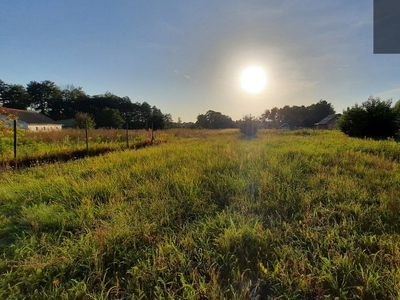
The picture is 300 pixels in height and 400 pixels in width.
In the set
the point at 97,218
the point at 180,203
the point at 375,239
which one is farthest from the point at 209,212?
the point at 375,239

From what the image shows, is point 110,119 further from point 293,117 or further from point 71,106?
point 293,117

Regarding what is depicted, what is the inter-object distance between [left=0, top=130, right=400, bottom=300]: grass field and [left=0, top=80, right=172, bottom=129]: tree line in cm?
4341

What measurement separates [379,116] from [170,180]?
1741 cm

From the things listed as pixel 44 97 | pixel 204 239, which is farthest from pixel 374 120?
pixel 44 97

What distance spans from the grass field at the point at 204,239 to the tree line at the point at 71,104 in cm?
4341

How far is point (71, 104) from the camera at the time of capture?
179 feet

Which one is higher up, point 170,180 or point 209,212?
point 170,180

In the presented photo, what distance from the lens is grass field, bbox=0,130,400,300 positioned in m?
1.42

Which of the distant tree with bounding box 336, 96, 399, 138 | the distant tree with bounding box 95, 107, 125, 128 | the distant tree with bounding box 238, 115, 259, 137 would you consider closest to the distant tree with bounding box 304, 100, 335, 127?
the distant tree with bounding box 336, 96, 399, 138

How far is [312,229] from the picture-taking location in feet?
Answer: 6.72

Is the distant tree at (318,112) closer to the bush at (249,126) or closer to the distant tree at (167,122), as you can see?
A: the distant tree at (167,122)

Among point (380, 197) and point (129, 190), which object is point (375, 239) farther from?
point (129, 190)

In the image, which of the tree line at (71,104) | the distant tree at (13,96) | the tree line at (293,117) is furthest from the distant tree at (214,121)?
the distant tree at (13,96)

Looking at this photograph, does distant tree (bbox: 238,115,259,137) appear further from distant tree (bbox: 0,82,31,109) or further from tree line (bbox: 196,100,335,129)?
distant tree (bbox: 0,82,31,109)
